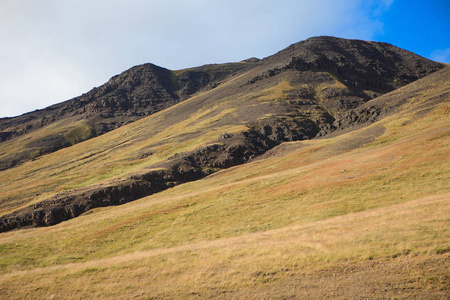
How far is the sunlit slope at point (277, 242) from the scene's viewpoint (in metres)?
15.9

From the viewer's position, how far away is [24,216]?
5800 cm

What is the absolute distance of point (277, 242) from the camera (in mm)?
23438

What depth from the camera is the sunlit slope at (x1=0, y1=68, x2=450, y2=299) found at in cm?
1587

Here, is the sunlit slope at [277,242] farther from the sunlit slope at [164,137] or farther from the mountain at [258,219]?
the sunlit slope at [164,137]

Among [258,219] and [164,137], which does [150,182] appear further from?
[164,137]

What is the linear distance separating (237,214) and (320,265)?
20.4 meters

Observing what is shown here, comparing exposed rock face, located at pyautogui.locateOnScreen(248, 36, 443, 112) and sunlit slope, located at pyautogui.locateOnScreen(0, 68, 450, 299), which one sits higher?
exposed rock face, located at pyautogui.locateOnScreen(248, 36, 443, 112)

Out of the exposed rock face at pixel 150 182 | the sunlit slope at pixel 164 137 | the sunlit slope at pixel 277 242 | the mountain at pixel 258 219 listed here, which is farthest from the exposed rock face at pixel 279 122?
the sunlit slope at pixel 277 242

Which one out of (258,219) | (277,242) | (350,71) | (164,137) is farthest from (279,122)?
(277,242)

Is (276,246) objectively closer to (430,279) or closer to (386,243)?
(386,243)

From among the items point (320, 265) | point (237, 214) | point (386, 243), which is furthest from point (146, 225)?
point (386, 243)

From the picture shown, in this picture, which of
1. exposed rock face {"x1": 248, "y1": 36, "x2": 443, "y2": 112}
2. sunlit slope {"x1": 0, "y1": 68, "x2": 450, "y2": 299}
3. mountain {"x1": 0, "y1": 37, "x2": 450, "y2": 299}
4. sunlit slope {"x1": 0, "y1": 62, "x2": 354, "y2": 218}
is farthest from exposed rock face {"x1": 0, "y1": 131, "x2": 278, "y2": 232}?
exposed rock face {"x1": 248, "y1": 36, "x2": 443, "y2": 112}

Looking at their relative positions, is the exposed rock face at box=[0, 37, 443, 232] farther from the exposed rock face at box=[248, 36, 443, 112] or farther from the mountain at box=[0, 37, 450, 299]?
the mountain at box=[0, 37, 450, 299]

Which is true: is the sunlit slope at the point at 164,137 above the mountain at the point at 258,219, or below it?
above
